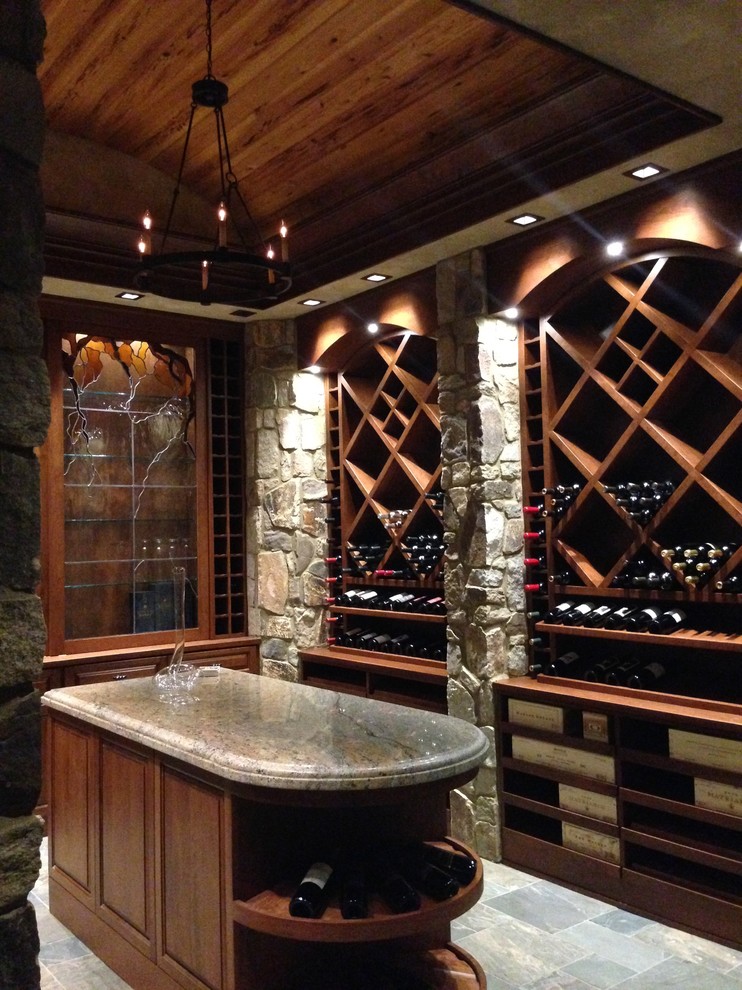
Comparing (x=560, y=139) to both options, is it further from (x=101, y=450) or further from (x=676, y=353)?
(x=101, y=450)

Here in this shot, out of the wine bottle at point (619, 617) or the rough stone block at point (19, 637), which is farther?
the wine bottle at point (619, 617)

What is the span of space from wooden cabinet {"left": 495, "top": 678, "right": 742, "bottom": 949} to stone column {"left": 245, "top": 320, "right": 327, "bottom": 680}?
1762 millimetres

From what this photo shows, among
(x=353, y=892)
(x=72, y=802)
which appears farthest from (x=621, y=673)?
(x=72, y=802)

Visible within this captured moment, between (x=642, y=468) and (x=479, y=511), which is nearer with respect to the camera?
(x=642, y=468)

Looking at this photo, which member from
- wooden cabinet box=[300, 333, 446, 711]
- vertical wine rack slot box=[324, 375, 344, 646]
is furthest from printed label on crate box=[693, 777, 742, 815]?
vertical wine rack slot box=[324, 375, 344, 646]

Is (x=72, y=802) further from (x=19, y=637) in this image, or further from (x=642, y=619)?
(x=19, y=637)

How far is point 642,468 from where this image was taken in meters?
3.92

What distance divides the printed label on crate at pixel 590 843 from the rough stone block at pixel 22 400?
3065 millimetres

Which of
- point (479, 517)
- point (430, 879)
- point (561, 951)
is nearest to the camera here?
A: point (430, 879)

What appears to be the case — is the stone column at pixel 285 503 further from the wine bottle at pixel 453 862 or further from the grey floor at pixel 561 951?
the wine bottle at pixel 453 862

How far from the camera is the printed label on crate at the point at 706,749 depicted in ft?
10.2

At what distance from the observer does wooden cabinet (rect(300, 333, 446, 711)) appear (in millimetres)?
4645

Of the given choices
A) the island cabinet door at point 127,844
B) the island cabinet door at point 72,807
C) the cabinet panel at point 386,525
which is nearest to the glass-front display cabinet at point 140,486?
the cabinet panel at point 386,525

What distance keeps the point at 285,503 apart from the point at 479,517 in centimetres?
172
